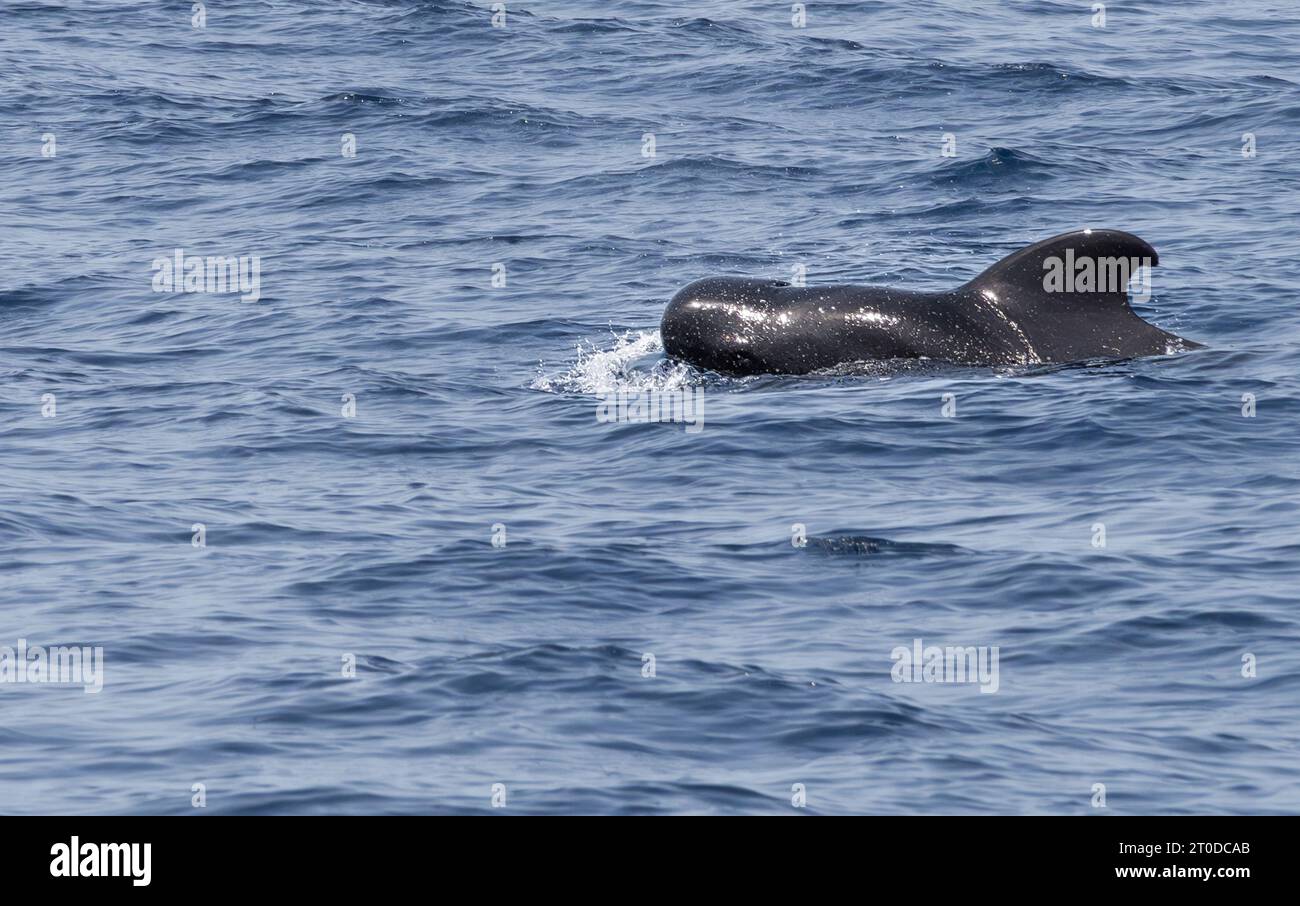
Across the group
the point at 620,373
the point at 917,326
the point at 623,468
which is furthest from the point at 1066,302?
the point at 623,468

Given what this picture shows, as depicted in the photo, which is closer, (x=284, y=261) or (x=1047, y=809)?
(x=1047, y=809)

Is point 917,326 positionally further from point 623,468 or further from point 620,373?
point 623,468

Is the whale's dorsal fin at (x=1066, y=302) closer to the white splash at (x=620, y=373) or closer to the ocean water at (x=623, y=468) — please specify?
the ocean water at (x=623, y=468)

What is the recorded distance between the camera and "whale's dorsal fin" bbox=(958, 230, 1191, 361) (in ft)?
66.3

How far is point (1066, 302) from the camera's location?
20.6 m

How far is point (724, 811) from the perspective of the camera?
436 inches

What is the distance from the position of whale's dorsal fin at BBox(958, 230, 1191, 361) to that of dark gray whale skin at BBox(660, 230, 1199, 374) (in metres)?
0.01

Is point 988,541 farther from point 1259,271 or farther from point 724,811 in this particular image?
point 1259,271

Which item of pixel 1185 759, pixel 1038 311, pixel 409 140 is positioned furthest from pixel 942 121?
pixel 1185 759

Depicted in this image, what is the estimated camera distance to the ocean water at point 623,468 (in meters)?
12.1

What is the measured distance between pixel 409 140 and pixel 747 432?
18.0m

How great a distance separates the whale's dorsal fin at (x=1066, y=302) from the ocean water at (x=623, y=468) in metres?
0.39

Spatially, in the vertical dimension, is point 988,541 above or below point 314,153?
below

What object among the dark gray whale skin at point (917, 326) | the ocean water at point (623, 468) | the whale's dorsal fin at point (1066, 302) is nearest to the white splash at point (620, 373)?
the ocean water at point (623, 468)
